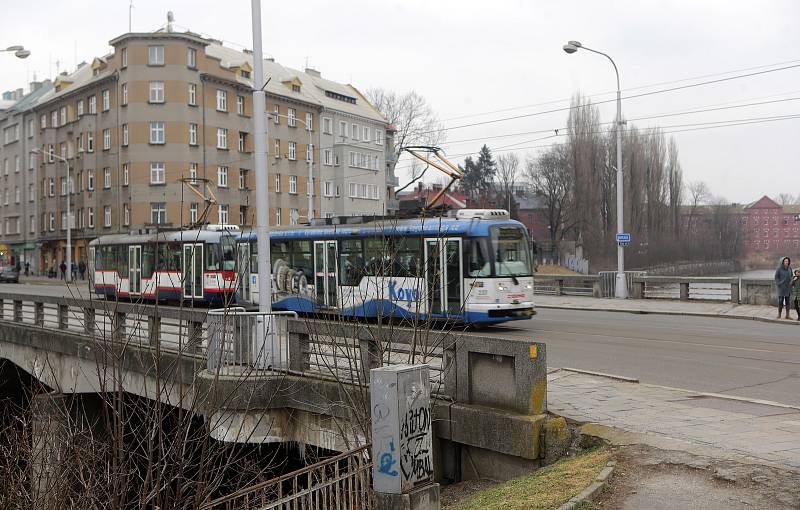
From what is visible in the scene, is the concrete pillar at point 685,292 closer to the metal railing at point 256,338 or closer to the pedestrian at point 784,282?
the pedestrian at point 784,282

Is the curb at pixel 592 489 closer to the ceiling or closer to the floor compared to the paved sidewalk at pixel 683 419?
closer to the floor

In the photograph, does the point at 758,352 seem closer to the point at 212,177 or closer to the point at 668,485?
the point at 668,485

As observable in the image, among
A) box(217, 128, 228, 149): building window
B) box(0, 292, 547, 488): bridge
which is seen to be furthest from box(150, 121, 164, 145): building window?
box(0, 292, 547, 488): bridge

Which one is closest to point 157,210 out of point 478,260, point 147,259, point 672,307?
point 147,259

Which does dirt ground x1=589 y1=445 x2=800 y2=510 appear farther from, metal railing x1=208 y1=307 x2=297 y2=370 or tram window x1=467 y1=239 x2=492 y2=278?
tram window x1=467 y1=239 x2=492 y2=278

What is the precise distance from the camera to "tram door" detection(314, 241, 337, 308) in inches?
823

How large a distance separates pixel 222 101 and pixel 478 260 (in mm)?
44534

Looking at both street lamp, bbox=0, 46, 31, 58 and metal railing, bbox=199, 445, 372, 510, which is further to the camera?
street lamp, bbox=0, 46, 31, 58

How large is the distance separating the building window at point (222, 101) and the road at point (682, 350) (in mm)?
41223

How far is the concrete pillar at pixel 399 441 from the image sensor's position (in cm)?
616

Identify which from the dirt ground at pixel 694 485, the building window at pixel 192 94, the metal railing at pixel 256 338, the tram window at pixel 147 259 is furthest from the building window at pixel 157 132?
the dirt ground at pixel 694 485

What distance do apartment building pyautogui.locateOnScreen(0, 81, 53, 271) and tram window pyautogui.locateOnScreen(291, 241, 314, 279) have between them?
176 feet

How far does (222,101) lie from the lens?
58.2m

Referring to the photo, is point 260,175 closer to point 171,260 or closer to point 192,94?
point 171,260
